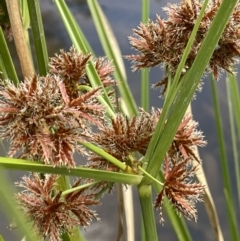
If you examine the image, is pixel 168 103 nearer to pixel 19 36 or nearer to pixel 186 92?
pixel 186 92

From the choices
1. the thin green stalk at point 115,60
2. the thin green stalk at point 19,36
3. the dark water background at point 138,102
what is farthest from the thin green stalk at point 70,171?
the dark water background at point 138,102

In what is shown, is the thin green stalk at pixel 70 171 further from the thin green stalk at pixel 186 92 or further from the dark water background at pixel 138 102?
the dark water background at pixel 138 102

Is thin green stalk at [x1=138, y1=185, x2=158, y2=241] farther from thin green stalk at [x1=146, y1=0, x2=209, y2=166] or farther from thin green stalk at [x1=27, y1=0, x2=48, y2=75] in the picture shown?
thin green stalk at [x1=27, y1=0, x2=48, y2=75]

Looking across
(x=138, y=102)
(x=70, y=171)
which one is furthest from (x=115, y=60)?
(x=138, y=102)

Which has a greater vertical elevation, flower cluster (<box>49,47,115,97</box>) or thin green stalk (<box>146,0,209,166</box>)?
flower cluster (<box>49,47,115,97</box>)

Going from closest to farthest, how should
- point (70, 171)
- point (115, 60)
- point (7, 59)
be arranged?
point (70, 171) → point (7, 59) → point (115, 60)

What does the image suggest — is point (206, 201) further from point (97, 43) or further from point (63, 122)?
point (97, 43)

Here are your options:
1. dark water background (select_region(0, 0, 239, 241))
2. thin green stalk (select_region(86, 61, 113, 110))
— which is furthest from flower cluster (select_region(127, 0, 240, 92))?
dark water background (select_region(0, 0, 239, 241))
